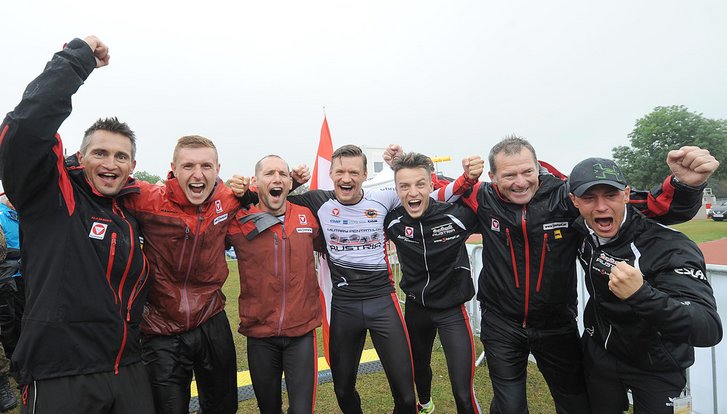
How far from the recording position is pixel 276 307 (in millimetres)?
3361

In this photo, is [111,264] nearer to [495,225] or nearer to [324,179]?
[495,225]

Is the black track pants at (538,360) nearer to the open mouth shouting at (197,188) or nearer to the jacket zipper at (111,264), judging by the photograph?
the open mouth shouting at (197,188)

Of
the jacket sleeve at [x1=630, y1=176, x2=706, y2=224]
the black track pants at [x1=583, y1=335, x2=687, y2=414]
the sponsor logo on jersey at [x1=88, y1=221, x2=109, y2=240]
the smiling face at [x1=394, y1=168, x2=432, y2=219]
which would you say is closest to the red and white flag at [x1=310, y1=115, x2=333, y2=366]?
the smiling face at [x1=394, y1=168, x2=432, y2=219]

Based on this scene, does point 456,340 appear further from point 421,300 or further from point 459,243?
point 459,243

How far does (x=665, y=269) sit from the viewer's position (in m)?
2.38

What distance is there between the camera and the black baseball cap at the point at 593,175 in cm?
253

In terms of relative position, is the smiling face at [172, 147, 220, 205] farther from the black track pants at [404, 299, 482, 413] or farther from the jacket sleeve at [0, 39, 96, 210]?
the black track pants at [404, 299, 482, 413]

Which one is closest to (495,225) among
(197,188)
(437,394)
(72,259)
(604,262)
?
(604,262)

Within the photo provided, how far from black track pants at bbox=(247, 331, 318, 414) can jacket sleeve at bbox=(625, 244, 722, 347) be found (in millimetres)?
2519

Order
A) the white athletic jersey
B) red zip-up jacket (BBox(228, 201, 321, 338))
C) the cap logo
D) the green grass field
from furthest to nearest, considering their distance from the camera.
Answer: the green grass field < the white athletic jersey < red zip-up jacket (BBox(228, 201, 321, 338)) < the cap logo

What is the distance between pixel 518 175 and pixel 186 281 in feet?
9.08

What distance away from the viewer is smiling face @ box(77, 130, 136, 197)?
2604 millimetres

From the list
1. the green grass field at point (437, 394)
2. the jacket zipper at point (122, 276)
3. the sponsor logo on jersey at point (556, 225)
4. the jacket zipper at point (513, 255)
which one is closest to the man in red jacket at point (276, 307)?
the jacket zipper at point (122, 276)

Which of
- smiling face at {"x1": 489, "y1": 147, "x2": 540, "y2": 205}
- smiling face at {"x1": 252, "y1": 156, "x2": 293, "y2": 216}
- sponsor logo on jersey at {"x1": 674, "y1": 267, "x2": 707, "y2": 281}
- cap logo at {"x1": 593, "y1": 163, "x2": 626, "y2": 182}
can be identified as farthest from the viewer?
smiling face at {"x1": 252, "y1": 156, "x2": 293, "y2": 216}
